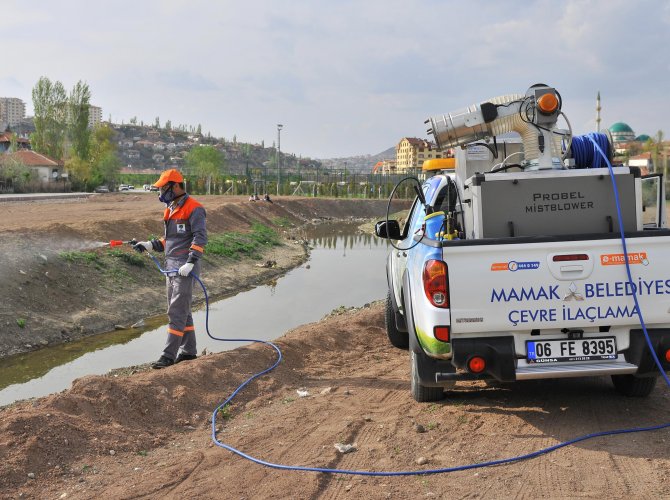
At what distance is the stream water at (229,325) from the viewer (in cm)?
979

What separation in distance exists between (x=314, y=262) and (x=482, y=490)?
20.9m

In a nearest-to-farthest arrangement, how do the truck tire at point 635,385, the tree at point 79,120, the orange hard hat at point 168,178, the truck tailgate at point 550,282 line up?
the truck tailgate at point 550,282 < the truck tire at point 635,385 < the orange hard hat at point 168,178 < the tree at point 79,120

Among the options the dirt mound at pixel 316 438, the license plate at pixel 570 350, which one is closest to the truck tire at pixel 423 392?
the dirt mound at pixel 316 438

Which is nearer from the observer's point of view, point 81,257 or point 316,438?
point 316,438

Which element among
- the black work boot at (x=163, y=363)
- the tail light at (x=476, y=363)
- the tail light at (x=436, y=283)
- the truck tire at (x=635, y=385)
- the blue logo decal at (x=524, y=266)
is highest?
the blue logo decal at (x=524, y=266)

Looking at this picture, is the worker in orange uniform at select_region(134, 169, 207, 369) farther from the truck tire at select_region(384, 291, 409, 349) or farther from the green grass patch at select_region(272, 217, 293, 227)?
the green grass patch at select_region(272, 217, 293, 227)

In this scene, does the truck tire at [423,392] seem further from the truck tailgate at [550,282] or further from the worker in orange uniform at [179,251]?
the worker in orange uniform at [179,251]

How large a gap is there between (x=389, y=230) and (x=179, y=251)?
2498 millimetres

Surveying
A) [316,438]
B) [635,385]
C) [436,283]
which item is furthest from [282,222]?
[436,283]

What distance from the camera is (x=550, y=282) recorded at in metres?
5.06

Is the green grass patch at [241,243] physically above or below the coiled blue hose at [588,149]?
below

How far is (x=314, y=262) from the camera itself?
25125 mm

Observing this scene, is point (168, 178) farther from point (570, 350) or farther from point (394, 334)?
point (570, 350)

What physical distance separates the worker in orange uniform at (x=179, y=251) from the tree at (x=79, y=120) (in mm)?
65995
